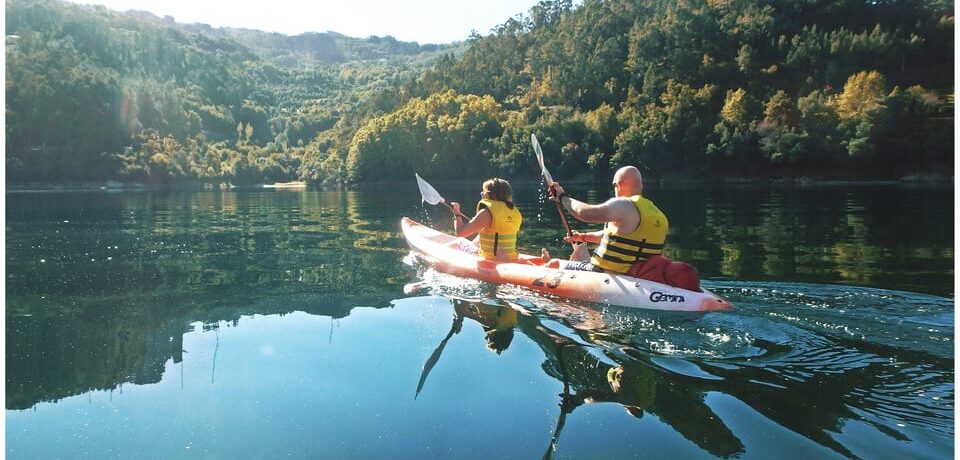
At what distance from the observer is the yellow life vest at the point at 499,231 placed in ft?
34.3

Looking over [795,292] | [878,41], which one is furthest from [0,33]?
[878,41]

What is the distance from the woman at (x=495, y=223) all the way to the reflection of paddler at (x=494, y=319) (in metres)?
1.66

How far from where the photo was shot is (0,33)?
4.92 m

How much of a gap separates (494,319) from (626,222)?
1.93 metres

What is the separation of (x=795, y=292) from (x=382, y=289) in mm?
5511

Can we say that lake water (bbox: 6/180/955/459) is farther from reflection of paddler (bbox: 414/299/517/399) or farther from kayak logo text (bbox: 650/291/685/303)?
kayak logo text (bbox: 650/291/685/303)

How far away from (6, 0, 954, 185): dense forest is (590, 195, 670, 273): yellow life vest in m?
46.1

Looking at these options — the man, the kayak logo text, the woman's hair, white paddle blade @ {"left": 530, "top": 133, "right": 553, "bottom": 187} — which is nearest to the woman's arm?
the woman's hair

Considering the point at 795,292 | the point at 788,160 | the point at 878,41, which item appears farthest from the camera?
the point at 878,41

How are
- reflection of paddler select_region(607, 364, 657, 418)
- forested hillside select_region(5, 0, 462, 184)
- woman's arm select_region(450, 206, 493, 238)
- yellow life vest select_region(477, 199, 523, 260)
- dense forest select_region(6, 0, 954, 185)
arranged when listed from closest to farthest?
1. reflection of paddler select_region(607, 364, 657, 418)
2. woman's arm select_region(450, 206, 493, 238)
3. yellow life vest select_region(477, 199, 523, 260)
4. dense forest select_region(6, 0, 954, 185)
5. forested hillside select_region(5, 0, 462, 184)

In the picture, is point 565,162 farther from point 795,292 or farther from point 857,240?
point 795,292

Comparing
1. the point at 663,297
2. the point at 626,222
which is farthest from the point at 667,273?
the point at 626,222

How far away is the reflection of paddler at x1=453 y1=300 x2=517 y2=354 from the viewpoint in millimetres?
6973

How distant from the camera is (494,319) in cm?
802
